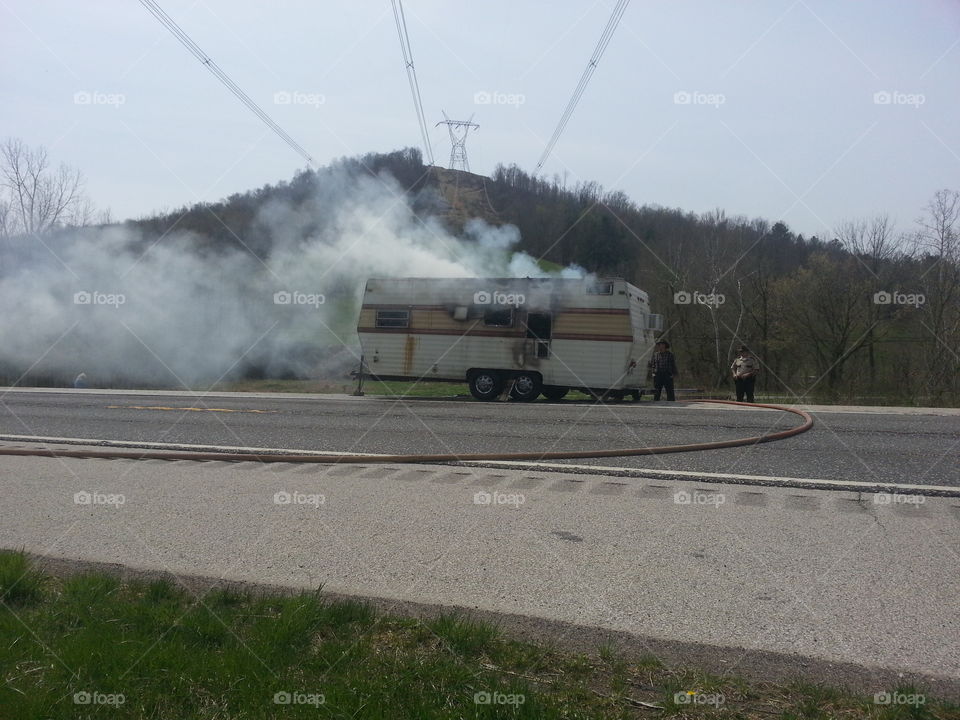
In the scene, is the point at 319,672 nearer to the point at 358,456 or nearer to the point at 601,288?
the point at 358,456

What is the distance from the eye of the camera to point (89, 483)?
8.99 meters

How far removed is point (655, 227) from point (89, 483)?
4649cm

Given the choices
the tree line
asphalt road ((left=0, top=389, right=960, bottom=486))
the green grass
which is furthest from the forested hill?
the green grass

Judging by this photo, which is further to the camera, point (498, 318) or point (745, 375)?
point (498, 318)

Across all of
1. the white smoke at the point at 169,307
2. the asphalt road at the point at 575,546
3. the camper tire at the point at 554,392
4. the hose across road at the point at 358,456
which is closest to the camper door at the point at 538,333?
the camper tire at the point at 554,392

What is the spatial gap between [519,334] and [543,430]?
7.81m

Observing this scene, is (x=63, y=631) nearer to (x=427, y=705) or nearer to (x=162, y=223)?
(x=427, y=705)

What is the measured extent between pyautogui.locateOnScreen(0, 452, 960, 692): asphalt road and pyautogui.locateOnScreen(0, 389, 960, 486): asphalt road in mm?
1856

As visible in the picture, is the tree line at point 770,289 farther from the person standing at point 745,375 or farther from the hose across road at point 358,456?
the hose across road at point 358,456

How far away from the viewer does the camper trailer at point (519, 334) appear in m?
20.8

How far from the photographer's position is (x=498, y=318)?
21172 mm

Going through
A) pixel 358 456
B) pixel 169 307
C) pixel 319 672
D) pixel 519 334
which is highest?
pixel 169 307

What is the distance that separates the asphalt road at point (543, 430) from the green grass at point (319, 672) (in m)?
5.83

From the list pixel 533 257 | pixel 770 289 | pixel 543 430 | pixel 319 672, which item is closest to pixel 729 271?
pixel 770 289
